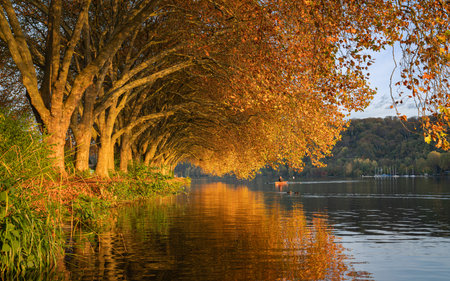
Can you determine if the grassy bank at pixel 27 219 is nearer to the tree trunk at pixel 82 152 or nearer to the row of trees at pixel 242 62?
the row of trees at pixel 242 62

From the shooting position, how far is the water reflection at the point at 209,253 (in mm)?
10008

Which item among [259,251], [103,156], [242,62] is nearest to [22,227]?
[259,251]

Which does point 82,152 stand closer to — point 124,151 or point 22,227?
point 124,151

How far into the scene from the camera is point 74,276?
966 cm

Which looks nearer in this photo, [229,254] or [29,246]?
[29,246]

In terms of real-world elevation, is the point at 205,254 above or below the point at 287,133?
below

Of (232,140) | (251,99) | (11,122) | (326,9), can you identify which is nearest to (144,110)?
(232,140)

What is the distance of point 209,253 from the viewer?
503 inches

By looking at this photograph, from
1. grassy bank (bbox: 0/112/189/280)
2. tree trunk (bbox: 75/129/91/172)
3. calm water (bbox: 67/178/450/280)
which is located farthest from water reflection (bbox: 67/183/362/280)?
tree trunk (bbox: 75/129/91/172)

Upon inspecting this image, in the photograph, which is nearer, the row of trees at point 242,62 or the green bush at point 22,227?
the green bush at point 22,227

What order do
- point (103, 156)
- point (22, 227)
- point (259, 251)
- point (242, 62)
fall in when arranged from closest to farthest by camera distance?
point (22, 227) → point (259, 251) → point (242, 62) → point (103, 156)

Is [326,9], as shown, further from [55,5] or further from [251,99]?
[55,5]

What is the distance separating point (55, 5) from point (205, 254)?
40.0 ft

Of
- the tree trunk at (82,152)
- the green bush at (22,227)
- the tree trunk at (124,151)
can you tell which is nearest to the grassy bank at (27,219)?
the green bush at (22,227)
